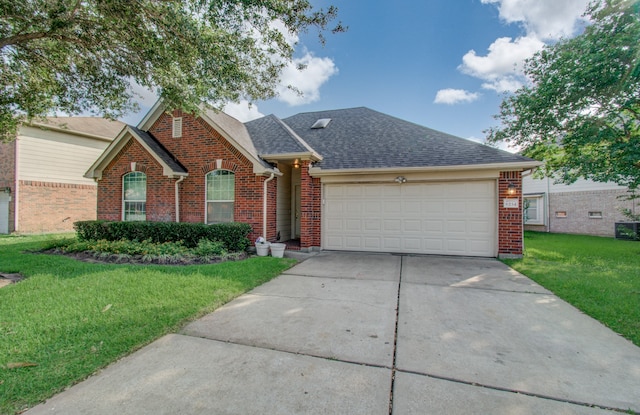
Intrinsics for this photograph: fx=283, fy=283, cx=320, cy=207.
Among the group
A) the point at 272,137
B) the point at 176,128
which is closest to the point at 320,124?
the point at 272,137

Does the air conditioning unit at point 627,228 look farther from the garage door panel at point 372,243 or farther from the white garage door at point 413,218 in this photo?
the garage door panel at point 372,243

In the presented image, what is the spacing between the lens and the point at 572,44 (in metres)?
8.69

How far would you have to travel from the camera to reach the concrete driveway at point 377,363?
90.4 inches

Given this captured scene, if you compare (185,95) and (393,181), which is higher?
(185,95)

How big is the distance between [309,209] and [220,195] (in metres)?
3.03

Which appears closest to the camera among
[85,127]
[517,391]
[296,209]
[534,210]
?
[517,391]

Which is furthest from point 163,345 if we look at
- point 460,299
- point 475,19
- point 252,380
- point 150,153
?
point 475,19

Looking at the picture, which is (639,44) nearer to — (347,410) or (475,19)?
(475,19)

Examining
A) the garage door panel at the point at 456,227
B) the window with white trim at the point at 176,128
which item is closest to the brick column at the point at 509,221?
the garage door panel at the point at 456,227

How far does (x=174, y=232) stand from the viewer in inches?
344

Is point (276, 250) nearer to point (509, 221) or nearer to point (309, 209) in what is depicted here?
point (309, 209)

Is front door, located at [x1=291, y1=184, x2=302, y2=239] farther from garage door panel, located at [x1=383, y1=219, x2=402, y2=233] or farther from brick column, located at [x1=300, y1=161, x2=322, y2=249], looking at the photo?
garage door panel, located at [x1=383, y1=219, x2=402, y2=233]

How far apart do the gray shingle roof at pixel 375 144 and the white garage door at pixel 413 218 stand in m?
0.73

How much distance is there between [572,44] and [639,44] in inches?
61.5
